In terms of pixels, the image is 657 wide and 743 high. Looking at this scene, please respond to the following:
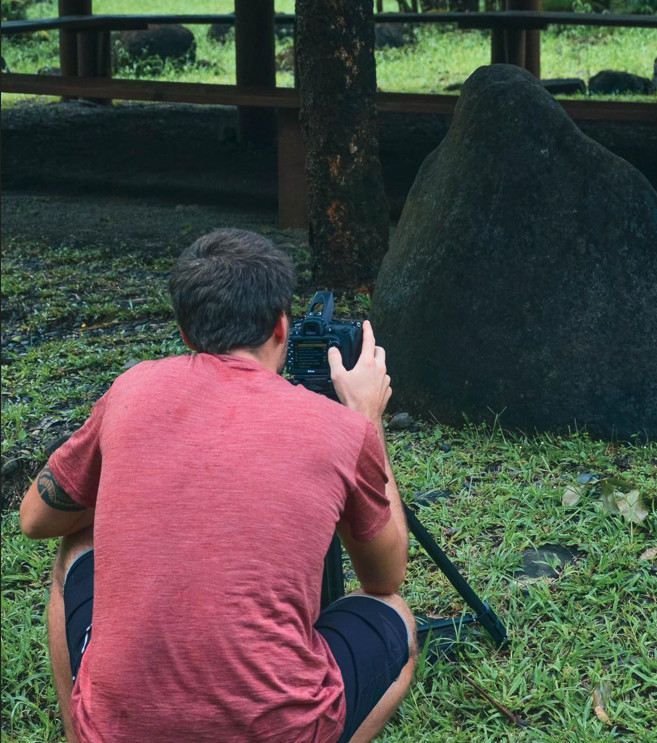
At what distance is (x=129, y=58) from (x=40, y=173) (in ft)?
25.7

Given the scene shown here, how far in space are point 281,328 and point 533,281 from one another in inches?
73.2

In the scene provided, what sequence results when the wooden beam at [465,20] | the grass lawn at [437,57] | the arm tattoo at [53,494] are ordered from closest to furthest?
the arm tattoo at [53,494], the wooden beam at [465,20], the grass lawn at [437,57]

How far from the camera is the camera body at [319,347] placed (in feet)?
7.14

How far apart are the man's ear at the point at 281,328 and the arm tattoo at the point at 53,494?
494 millimetres

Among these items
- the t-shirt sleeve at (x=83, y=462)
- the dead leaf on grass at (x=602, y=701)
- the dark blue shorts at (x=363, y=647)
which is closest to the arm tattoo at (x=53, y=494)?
the t-shirt sleeve at (x=83, y=462)

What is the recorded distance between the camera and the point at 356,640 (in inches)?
78.5

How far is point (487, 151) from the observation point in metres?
3.80

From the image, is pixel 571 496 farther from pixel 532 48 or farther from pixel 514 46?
pixel 532 48

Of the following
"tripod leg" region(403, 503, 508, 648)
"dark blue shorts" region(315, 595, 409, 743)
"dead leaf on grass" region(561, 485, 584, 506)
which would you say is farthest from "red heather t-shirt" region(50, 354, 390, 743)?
"dead leaf on grass" region(561, 485, 584, 506)

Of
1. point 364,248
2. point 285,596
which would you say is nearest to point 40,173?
point 364,248

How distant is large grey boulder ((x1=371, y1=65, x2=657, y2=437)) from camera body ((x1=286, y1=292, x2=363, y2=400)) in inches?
62.7

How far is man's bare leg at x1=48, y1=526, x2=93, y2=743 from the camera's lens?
7.09ft

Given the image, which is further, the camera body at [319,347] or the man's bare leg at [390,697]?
the camera body at [319,347]

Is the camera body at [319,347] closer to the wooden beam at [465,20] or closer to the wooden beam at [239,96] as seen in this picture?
the wooden beam at [239,96]
